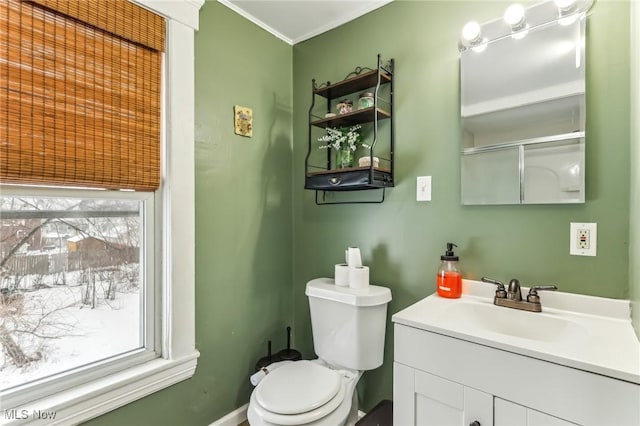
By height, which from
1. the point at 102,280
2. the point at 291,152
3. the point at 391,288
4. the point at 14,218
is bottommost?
the point at 391,288

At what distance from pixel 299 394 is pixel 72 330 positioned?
0.92m

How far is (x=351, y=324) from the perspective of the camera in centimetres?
150

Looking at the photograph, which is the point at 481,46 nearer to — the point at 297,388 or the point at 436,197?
the point at 436,197

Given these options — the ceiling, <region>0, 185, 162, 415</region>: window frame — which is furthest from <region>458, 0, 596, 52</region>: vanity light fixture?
<region>0, 185, 162, 415</region>: window frame

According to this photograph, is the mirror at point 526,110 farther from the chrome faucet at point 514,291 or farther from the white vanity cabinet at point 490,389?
the white vanity cabinet at point 490,389

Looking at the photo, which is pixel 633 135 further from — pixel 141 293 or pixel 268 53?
pixel 141 293

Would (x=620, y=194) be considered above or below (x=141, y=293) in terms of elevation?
above

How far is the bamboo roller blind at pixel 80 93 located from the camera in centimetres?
103

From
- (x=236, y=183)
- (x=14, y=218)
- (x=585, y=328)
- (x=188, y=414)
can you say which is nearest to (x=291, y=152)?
(x=236, y=183)

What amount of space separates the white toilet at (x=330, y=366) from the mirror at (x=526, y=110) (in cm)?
70

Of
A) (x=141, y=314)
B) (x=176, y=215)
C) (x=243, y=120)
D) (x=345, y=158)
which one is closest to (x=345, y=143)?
(x=345, y=158)

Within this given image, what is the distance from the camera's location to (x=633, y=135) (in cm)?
104

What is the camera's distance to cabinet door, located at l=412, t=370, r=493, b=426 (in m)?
0.92

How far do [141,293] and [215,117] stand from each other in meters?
0.92
